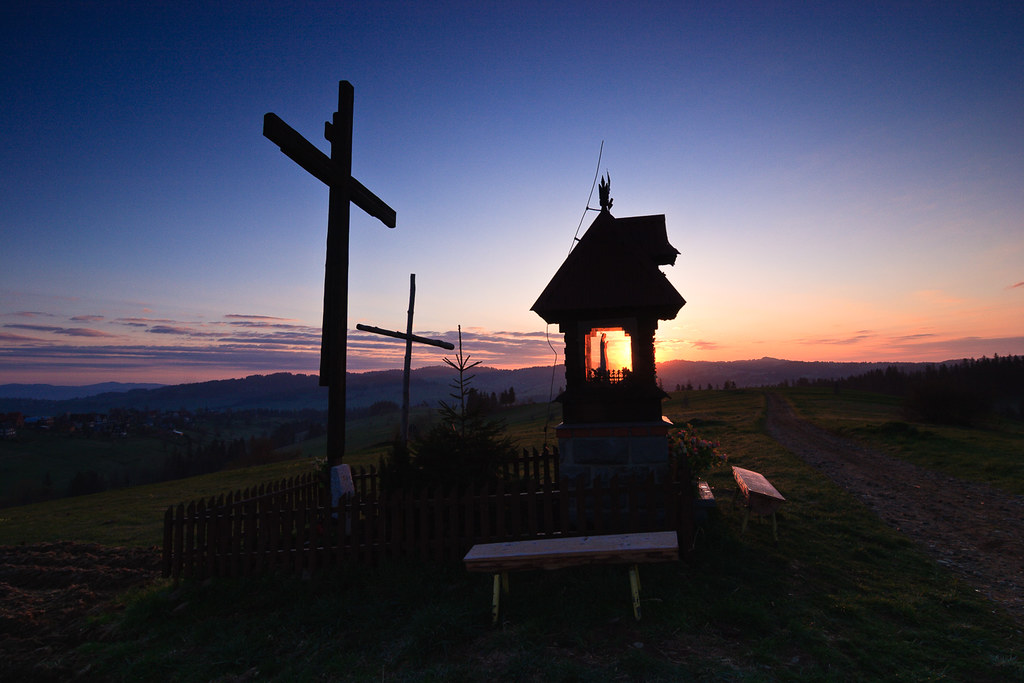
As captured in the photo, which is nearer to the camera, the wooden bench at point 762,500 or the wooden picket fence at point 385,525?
the wooden picket fence at point 385,525

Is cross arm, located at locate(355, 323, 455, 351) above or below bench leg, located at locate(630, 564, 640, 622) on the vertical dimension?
above

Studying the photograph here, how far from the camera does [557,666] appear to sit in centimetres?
437

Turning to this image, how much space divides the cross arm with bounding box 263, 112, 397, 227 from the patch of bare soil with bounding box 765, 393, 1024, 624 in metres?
11.1

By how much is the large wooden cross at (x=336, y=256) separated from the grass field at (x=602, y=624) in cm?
262

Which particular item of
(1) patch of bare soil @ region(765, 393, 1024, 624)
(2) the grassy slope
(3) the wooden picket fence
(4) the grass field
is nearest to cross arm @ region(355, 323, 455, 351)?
(3) the wooden picket fence

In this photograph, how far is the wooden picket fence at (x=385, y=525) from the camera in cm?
681

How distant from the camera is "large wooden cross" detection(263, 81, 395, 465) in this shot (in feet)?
26.2

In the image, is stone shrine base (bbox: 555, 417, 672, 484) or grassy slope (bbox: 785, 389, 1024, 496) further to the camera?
grassy slope (bbox: 785, 389, 1024, 496)

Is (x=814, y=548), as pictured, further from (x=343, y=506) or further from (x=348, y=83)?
(x=348, y=83)

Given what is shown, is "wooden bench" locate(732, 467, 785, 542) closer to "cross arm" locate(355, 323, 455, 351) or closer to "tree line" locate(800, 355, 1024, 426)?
"cross arm" locate(355, 323, 455, 351)

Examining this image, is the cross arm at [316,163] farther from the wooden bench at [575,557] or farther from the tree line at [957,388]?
the tree line at [957,388]

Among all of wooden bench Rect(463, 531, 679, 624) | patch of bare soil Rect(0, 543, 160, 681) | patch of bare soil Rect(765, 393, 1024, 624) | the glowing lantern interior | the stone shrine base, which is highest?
the glowing lantern interior

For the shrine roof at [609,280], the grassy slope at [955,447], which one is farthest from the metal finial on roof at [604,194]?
the grassy slope at [955,447]

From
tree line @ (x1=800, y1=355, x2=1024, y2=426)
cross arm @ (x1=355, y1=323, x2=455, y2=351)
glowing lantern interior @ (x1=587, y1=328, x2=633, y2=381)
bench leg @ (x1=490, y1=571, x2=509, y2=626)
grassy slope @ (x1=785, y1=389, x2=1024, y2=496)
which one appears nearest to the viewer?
bench leg @ (x1=490, y1=571, x2=509, y2=626)
